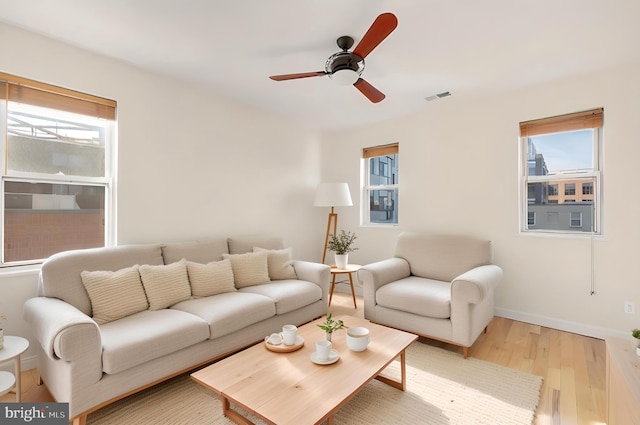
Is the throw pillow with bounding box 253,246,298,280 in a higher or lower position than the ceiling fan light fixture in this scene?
lower

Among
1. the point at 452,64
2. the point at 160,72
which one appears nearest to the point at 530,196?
the point at 452,64

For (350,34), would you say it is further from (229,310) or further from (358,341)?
(229,310)

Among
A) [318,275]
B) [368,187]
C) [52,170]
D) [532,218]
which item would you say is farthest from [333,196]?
[52,170]

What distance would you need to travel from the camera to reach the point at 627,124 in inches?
107

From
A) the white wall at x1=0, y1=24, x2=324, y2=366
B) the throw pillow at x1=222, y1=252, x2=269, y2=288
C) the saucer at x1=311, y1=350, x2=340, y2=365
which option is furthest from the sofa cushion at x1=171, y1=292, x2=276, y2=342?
the white wall at x1=0, y1=24, x2=324, y2=366

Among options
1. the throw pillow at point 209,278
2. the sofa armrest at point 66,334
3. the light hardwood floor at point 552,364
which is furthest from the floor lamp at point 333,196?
the sofa armrest at point 66,334

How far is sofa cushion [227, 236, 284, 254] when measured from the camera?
3277mm

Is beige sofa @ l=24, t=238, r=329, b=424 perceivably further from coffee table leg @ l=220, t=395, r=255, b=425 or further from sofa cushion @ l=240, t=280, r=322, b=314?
coffee table leg @ l=220, t=395, r=255, b=425

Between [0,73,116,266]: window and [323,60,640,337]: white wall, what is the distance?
124 inches

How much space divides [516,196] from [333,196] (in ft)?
6.71

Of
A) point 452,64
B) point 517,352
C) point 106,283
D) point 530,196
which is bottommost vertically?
point 517,352

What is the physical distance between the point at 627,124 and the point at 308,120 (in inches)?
131

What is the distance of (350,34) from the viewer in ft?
7.19

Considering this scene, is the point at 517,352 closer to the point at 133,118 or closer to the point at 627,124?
the point at 627,124
